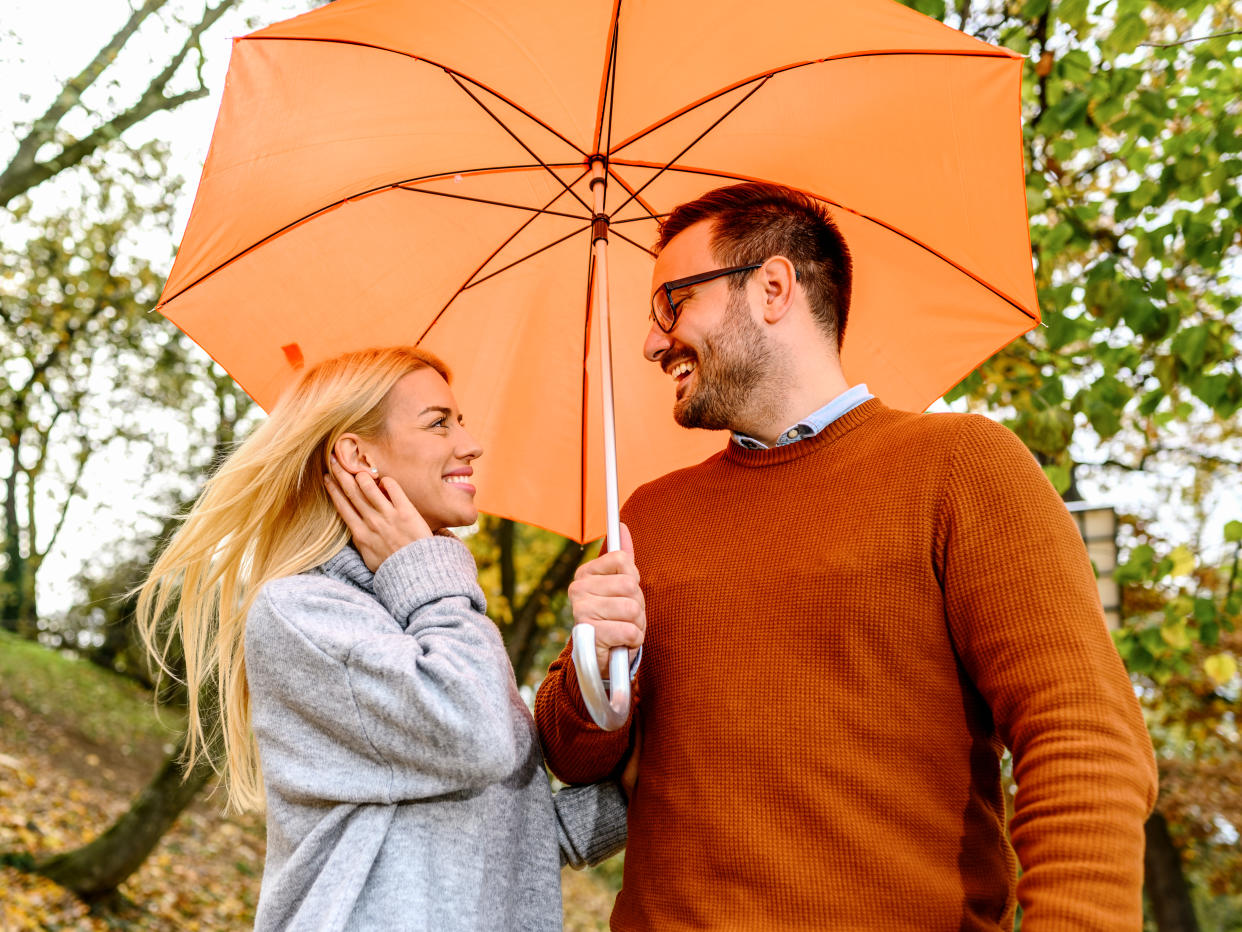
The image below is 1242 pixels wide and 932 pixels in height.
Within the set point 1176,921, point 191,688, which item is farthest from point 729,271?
point 1176,921

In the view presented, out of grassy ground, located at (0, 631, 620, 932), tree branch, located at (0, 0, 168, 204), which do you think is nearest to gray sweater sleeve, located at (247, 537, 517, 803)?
grassy ground, located at (0, 631, 620, 932)

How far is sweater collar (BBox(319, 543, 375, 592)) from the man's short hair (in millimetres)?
1215

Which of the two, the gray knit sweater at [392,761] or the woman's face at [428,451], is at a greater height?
the woman's face at [428,451]

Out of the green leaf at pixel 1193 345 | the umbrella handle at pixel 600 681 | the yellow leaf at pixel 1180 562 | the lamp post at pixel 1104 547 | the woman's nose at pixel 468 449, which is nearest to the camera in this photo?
the umbrella handle at pixel 600 681

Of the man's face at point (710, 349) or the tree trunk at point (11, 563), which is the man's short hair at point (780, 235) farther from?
the tree trunk at point (11, 563)

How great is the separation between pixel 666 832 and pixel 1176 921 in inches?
636

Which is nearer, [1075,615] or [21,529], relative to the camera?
[1075,615]

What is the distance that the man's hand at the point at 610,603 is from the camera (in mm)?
2145

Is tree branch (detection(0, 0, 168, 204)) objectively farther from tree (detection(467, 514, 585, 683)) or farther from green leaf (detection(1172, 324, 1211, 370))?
green leaf (detection(1172, 324, 1211, 370))

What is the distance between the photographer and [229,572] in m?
2.95

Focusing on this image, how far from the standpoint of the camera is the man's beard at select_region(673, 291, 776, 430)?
8.57 feet

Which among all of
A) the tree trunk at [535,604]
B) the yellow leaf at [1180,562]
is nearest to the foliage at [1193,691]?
the yellow leaf at [1180,562]

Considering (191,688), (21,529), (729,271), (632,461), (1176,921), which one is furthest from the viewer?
(21,529)

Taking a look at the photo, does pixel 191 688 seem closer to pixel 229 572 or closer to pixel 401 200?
pixel 229 572
